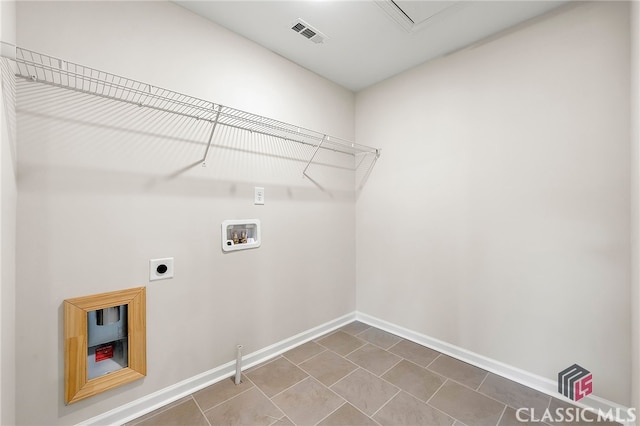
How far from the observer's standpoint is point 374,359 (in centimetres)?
210

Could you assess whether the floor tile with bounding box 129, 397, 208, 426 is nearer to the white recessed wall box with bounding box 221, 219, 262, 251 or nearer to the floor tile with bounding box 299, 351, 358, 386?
the floor tile with bounding box 299, 351, 358, 386

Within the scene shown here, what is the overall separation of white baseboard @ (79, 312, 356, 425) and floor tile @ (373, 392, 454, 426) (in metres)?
0.94

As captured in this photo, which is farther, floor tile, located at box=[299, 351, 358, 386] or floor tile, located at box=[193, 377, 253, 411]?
floor tile, located at box=[299, 351, 358, 386]

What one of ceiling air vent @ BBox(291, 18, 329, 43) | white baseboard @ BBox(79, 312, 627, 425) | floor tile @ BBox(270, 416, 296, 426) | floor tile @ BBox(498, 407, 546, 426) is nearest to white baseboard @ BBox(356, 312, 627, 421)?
white baseboard @ BBox(79, 312, 627, 425)

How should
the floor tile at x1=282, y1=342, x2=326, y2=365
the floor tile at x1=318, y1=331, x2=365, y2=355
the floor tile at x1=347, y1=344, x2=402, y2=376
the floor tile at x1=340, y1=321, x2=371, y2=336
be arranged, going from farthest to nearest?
1. the floor tile at x1=340, y1=321, x2=371, y2=336
2. the floor tile at x1=318, y1=331, x2=365, y2=355
3. the floor tile at x1=282, y1=342, x2=326, y2=365
4. the floor tile at x1=347, y1=344, x2=402, y2=376

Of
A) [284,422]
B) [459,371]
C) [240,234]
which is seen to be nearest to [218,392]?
[284,422]

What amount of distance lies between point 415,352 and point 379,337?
0.36 m

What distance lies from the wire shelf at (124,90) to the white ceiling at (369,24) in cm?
64

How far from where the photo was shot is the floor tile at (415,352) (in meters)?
2.09

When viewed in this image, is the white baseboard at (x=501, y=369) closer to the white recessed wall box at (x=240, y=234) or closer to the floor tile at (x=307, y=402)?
the floor tile at (x=307, y=402)

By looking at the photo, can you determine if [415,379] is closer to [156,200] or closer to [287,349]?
[287,349]

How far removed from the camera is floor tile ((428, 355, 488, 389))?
183 centimetres

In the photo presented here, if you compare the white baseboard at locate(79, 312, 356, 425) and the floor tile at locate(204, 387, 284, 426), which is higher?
the white baseboard at locate(79, 312, 356, 425)

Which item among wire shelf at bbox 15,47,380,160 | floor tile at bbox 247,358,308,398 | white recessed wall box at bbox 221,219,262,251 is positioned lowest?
floor tile at bbox 247,358,308,398
